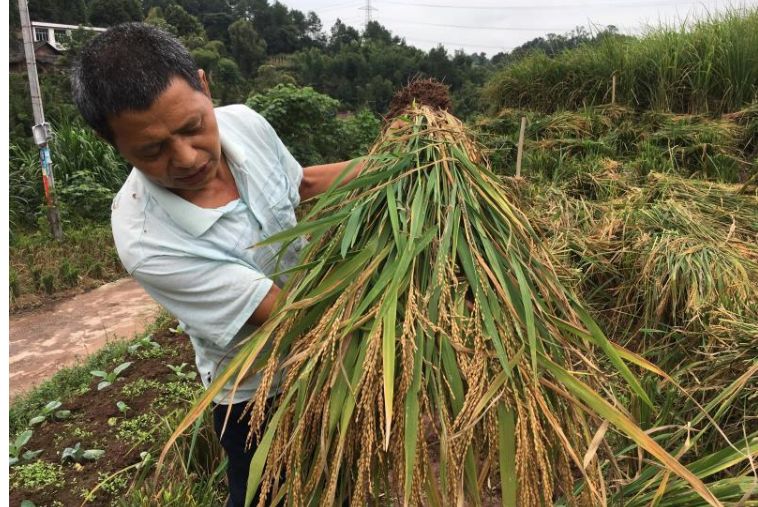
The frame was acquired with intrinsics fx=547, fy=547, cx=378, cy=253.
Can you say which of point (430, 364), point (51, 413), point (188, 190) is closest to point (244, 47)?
point (51, 413)

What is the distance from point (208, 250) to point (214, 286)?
0.27 feet

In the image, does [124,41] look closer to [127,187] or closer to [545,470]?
[127,187]

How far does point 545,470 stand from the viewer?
0.79 m

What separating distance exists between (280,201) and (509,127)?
5.49 metres

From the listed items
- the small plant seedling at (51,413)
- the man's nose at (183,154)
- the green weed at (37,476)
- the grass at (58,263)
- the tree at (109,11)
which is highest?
the tree at (109,11)

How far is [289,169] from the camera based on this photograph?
1.51m

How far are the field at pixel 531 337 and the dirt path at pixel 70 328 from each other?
370 millimetres

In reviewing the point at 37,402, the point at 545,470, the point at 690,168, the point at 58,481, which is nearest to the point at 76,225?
the point at 37,402

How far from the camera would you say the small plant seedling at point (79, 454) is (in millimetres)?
2490

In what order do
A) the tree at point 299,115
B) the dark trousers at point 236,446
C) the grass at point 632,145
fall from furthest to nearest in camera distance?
the tree at point 299,115 < the grass at point 632,145 < the dark trousers at point 236,446

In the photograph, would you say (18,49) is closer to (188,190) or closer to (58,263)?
(58,263)

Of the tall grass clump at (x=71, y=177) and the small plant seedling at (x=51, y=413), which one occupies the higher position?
the tall grass clump at (x=71, y=177)

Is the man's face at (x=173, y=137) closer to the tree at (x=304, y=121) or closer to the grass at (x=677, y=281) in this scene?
the grass at (x=677, y=281)

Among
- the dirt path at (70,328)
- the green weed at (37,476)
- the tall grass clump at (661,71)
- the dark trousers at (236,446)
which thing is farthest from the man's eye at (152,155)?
the tall grass clump at (661,71)
